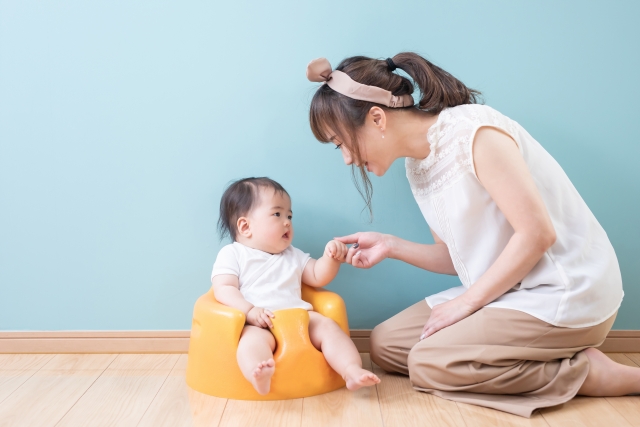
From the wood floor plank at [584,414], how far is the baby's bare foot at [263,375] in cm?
56

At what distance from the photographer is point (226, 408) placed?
1.19 metres

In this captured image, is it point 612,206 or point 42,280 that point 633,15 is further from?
point 42,280

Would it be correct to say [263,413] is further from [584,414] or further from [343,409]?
[584,414]

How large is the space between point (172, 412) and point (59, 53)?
100cm

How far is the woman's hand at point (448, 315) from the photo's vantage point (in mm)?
1269

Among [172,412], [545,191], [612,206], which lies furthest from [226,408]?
[612,206]

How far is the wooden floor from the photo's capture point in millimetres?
1113

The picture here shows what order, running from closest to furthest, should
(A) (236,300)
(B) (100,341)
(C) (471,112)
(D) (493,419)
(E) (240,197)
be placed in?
(D) (493,419), (C) (471,112), (A) (236,300), (E) (240,197), (B) (100,341)

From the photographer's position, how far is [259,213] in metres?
1.44

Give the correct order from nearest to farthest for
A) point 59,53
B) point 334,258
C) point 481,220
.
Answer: point 481,220
point 334,258
point 59,53

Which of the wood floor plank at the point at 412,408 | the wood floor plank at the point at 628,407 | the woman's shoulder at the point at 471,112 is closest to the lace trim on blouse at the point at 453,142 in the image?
the woman's shoulder at the point at 471,112

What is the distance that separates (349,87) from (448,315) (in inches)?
22.0

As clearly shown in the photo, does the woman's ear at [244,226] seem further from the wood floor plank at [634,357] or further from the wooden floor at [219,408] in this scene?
the wood floor plank at [634,357]

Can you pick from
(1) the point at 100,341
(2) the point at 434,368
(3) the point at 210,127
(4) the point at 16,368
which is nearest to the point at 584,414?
(2) the point at 434,368
